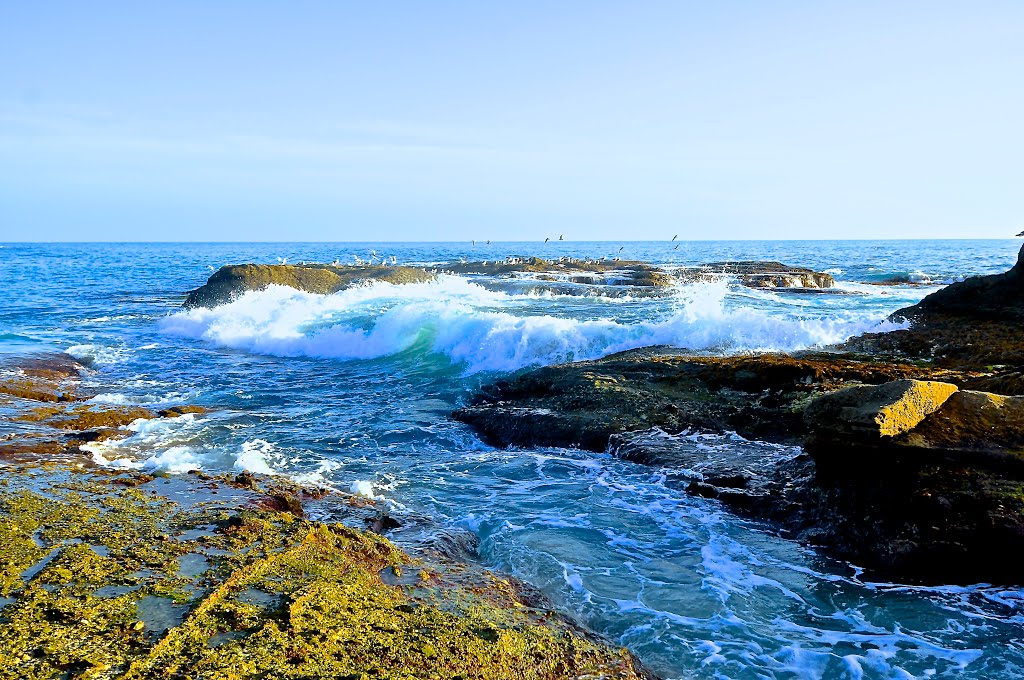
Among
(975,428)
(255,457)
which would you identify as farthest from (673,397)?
(255,457)

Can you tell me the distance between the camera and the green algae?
3275 millimetres

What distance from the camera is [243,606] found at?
3.78m

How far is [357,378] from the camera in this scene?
1439cm

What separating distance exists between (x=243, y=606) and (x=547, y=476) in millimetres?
4373

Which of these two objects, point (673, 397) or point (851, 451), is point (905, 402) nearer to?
point (851, 451)

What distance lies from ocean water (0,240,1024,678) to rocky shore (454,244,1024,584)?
0.28 m

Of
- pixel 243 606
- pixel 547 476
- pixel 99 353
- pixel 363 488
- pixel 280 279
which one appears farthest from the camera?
pixel 280 279

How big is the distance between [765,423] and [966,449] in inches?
113

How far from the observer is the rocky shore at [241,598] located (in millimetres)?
3299

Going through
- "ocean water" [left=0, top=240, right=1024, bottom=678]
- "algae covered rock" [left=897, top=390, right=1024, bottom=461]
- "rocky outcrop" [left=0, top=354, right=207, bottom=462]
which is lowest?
"ocean water" [left=0, top=240, right=1024, bottom=678]

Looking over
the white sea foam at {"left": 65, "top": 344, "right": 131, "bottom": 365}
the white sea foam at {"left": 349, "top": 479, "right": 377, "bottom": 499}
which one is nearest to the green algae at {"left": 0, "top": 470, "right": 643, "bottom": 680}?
the white sea foam at {"left": 349, "top": 479, "right": 377, "bottom": 499}

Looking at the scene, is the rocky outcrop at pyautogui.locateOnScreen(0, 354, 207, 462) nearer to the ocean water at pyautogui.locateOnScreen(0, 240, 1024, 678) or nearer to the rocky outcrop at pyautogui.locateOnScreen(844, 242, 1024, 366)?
the ocean water at pyautogui.locateOnScreen(0, 240, 1024, 678)

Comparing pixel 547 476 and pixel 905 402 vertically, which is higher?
pixel 905 402

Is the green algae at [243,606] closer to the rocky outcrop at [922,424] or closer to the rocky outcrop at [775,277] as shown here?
the rocky outcrop at [922,424]
